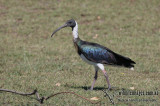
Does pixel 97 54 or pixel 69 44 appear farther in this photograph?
pixel 69 44

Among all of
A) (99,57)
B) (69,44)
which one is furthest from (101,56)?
(69,44)

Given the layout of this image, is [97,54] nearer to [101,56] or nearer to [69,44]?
[101,56]

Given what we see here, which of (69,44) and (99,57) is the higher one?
(99,57)

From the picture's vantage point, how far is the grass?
8.43 meters

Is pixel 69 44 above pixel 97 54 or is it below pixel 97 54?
below

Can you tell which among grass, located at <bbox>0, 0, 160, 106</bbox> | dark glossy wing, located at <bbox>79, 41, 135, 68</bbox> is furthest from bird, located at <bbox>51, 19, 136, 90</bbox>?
grass, located at <bbox>0, 0, 160, 106</bbox>

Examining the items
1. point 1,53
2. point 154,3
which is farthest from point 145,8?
point 1,53

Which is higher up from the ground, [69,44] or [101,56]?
[101,56]

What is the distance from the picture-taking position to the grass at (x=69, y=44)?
843 centimetres

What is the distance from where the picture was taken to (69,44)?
46.9 ft

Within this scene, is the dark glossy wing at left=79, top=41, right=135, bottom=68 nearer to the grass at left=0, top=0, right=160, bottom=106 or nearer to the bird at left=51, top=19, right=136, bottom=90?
the bird at left=51, top=19, right=136, bottom=90

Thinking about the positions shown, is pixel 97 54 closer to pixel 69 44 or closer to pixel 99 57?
pixel 99 57

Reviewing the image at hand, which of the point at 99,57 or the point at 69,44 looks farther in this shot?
the point at 69,44

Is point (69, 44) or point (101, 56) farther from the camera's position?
point (69, 44)
